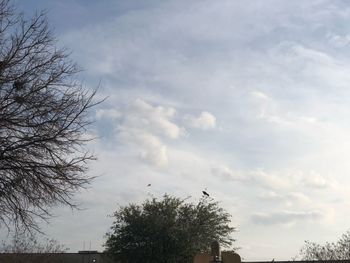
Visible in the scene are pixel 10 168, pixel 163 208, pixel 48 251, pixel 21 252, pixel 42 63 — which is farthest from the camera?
pixel 163 208

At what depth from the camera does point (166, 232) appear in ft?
129

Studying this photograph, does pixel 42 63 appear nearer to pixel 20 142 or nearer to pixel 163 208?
pixel 20 142

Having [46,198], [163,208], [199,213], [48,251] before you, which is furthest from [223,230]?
[46,198]

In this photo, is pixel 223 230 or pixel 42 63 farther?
pixel 223 230

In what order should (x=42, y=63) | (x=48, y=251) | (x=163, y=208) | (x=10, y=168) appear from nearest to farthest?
(x=10, y=168) < (x=42, y=63) < (x=48, y=251) < (x=163, y=208)

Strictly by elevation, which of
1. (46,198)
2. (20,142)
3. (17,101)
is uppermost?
(17,101)

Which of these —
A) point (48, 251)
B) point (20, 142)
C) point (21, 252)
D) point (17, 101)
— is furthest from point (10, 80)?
point (48, 251)

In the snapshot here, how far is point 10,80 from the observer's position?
47.3 ft

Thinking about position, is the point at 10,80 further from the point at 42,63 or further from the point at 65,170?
the point at 65,170

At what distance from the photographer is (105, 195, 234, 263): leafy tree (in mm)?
38750

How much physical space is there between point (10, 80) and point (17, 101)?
0.62 m

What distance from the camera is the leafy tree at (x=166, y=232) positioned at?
38750mm

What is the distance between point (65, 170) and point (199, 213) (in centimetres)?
2863

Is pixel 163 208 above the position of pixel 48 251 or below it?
above
